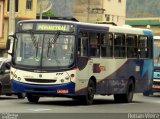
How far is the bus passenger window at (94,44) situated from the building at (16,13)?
36811 millimetres

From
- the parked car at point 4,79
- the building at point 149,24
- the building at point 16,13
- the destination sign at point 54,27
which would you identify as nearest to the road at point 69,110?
the parked car at point 4,79

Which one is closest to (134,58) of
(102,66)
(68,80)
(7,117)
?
(102,66)

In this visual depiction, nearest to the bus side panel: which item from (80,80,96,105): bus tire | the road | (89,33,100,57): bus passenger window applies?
(80,80,96,105): bus tire

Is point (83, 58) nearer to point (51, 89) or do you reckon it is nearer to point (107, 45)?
point (51, 89)

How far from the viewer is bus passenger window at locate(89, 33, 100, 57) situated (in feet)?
80.6

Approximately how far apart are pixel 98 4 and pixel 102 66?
74.2m

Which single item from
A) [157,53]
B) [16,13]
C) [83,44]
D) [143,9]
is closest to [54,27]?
[83,44]

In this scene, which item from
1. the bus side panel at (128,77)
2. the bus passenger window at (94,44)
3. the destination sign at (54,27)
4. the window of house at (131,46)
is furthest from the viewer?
the window of house at (131,46)

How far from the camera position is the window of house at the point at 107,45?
83.4ft

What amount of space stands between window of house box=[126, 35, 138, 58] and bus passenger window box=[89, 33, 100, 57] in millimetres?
2626

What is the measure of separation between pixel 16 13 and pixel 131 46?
37.2 meters

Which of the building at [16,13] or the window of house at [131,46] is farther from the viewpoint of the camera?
the building at [16,13]

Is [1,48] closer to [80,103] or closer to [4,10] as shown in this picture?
[4,10]

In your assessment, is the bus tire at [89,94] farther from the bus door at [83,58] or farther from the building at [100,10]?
the building at [100,10]
